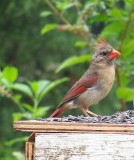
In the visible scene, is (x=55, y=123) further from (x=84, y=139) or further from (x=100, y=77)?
(x=100, y=77)

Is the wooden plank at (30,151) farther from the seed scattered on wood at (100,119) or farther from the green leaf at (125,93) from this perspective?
the green leaf at (125,93)

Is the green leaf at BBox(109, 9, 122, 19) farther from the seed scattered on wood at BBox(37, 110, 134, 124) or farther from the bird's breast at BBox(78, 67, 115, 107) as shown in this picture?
the seed scattered on wood at BBox(37, 110, 134, 124)

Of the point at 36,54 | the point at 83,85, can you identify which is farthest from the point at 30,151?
the point at 36,54

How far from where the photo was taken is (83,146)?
2338mm

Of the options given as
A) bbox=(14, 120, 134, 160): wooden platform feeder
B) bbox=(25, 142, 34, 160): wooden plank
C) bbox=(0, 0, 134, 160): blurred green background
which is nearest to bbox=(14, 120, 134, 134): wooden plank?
bbox=(14, 120, 134, 160): wooden platform feeder

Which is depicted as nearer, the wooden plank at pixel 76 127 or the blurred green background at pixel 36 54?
the wooden plank at pixel 76 127

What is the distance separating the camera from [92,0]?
3953 millimetres

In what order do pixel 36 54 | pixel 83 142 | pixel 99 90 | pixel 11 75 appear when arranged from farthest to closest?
pixel 36 54, pixel 99 90, pixel 11 75, pixel 83 142

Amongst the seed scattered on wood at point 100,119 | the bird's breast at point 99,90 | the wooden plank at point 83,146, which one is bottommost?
the wooden plank at point 83,146

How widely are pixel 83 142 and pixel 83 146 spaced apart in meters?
0.02

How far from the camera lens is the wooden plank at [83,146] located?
7.64 feet

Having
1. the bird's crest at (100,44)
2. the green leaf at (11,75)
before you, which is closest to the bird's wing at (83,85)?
the bird's crest at (100,44)

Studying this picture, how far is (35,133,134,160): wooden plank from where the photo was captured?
2328mm

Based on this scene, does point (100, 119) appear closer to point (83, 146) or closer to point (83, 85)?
point (83, 146)
